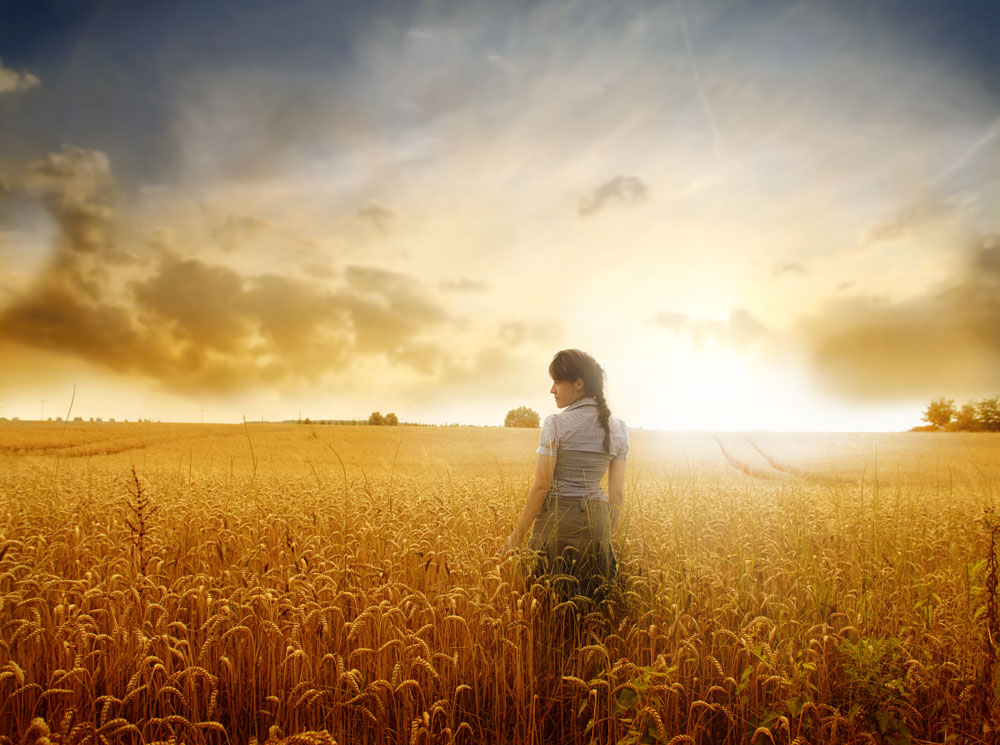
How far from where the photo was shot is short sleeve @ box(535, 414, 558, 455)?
172 inches

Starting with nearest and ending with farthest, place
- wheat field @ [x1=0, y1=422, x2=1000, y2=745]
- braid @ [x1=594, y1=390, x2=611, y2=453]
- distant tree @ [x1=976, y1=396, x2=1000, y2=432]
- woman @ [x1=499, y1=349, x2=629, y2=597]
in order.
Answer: wheat field @ [x1=0, y1=422, x2=1000, y2=745]
woman @ [x1=499, y1=349, x2=629, y2=597]
braid @ [x1=594, y1=390, x2=611, y2=453]
distant tree @ [x1=976, y1=396, x2=1000, y2=432]

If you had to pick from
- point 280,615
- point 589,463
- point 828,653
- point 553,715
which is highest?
point 589,463

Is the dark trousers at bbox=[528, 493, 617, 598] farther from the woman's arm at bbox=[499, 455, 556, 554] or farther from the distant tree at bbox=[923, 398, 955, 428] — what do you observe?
the distant tree at bbox=[923, 398, 955, 428]

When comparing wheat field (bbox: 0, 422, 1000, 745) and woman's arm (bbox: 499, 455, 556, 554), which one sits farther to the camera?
woman's arm (bbox: 499, 455, 556, 554)

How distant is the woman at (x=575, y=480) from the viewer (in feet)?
14.1

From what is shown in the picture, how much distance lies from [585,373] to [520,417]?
48.1m

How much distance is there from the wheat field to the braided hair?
51.0 inches

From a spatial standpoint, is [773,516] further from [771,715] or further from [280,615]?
[280,615]

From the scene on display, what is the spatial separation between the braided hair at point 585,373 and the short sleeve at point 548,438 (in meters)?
0.36

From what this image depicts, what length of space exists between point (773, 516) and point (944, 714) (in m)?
3.99

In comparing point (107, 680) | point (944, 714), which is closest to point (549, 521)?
point (944, 714)

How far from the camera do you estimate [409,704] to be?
111 inches

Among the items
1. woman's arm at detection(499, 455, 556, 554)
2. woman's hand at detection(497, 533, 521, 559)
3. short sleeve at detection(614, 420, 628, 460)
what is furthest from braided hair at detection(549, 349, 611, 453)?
woman's hand at detection(497, 533, 521, 559)

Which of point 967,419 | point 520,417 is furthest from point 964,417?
point 520,417
